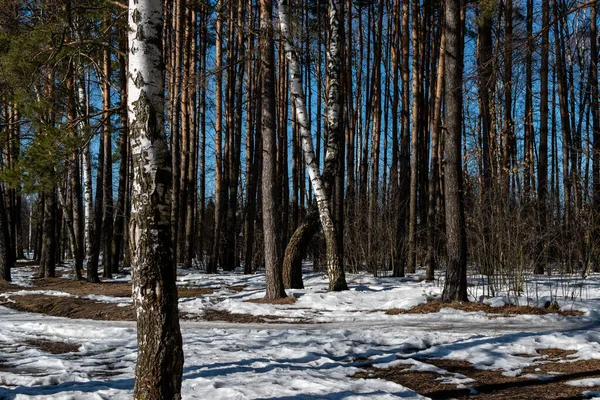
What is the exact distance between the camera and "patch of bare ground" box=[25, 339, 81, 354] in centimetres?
714

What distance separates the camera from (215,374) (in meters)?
5.54

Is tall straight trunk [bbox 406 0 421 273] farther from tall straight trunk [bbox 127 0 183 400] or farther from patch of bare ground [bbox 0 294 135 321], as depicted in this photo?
tall straight trunk [bbox 127 0 183 400]

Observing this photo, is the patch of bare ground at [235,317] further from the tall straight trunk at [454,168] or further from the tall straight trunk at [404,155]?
the tall straight trunk at [404,155]

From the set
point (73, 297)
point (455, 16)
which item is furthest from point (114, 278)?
point (455, 16)

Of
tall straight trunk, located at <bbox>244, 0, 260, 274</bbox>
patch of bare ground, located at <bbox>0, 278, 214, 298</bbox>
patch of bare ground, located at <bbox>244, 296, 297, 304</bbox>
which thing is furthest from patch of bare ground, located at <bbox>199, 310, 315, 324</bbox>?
tall straight trunk, located at <bbox>244, 0, 260, 274</bbox>

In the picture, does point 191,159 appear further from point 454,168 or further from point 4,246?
point 454,168

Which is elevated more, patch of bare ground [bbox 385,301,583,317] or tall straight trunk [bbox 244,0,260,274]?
tall straight trunk [bbox 244,0,260,274]

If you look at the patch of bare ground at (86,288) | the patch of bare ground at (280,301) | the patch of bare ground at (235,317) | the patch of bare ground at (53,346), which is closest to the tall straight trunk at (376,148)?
the patch of bare ground at (280,301)

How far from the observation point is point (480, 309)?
955 centimetres

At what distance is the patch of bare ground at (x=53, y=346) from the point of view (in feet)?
23.4

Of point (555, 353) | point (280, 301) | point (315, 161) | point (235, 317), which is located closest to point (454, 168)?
point (315, 161)

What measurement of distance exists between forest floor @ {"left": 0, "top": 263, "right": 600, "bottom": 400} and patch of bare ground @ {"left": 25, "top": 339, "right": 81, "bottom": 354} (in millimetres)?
36

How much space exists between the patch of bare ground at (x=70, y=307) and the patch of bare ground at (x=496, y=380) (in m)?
6.48

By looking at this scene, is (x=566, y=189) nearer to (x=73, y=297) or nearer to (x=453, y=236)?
(x=453, y=236)
